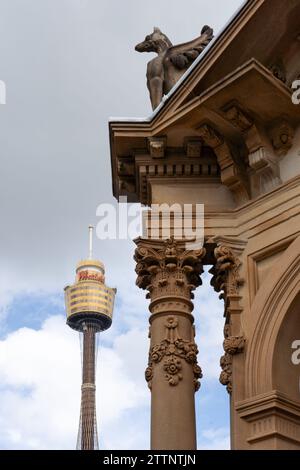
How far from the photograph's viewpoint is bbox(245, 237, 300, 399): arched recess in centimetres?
1227

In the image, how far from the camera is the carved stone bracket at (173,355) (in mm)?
12680

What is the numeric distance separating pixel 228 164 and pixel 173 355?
3210mm

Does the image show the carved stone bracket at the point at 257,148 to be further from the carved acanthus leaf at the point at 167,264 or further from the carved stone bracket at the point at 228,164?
the carved acanthus leaf at the point at 167,264

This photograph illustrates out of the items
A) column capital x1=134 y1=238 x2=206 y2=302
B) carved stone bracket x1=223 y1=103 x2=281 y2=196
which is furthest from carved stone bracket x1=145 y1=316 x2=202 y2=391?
carved stone bracket x1=223 y1=103 x2=281 y2=196

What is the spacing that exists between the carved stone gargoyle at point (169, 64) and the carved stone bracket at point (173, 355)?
4030mm

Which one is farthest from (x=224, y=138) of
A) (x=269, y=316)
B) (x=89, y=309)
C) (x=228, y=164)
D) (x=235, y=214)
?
(x=89, y=309)

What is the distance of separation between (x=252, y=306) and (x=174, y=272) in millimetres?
1344

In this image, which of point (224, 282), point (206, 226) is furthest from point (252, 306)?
point (206, 226)

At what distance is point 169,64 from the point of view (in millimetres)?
15258

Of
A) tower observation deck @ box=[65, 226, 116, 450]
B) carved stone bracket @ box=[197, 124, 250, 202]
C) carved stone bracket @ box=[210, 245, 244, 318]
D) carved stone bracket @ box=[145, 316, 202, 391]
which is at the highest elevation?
tower observation deck @ box=[65, 226, 116, 450]

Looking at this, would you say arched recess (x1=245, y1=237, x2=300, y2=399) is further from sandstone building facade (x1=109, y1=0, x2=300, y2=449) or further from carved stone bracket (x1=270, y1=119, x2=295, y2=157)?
carved stone bracket (x1=270, y1=119, x2=295, y2=157)

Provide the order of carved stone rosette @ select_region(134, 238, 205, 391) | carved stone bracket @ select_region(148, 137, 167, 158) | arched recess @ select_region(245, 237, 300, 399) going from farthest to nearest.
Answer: carved stone bracket @ select_region(148, 137, 167, 158) < carved stone rosette @ select_region(134, 238, 205, 391) < arched recess @ select_region(245, 237, 300, 399)

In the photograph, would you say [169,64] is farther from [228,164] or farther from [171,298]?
[171,298]

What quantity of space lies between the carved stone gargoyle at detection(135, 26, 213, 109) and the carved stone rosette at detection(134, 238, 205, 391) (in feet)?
8.87
